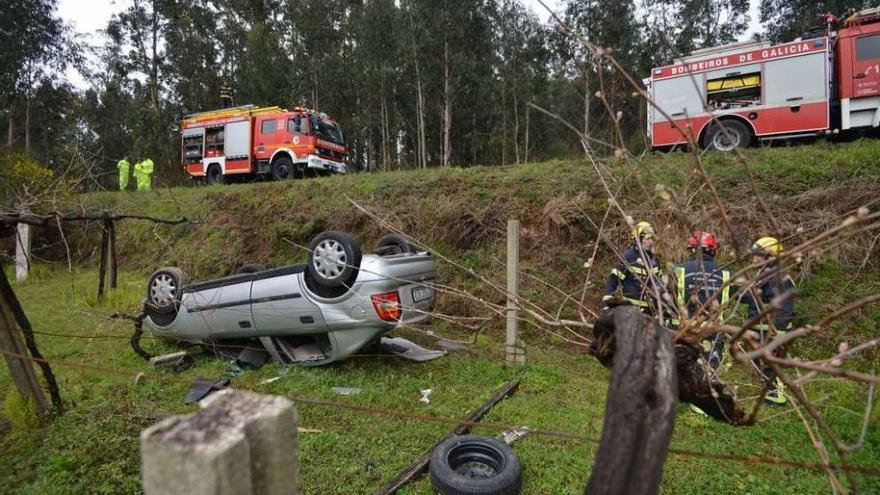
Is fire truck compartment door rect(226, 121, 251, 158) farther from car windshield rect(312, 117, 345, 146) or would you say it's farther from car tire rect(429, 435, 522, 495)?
car tire rect(429, 435, 522, 495)

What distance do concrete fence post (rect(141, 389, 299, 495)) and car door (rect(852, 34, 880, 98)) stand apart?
11284mm

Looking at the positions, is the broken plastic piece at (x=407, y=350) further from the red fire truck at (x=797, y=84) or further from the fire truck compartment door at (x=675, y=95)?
the fire truck compartment door at (x=675, y=95)

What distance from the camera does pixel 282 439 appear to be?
0.82 m

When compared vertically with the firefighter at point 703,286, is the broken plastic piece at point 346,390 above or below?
below

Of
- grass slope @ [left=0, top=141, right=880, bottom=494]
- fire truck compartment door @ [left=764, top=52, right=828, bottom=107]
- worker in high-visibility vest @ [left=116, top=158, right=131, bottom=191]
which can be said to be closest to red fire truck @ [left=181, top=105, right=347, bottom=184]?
worker in high-visibility vest @ [left=116, top=158, right=131, bottom=191]

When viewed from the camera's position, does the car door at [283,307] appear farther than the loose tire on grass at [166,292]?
No


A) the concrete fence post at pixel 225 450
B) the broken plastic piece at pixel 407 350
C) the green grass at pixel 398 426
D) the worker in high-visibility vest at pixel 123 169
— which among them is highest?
the worker in high-visibility vest at pixel 123 169

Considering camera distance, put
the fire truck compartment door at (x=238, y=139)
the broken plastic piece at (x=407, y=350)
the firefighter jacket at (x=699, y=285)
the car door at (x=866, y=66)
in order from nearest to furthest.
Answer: the firefighter jacket at (x=699, y=285), the broken plastic piece at (x=407, y=350), the car door at (x=866, y=66), the fire truck compartment door at (x=238, y=139)

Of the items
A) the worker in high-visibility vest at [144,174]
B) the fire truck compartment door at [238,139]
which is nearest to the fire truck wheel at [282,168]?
the fire truck compartment door at [238,139]

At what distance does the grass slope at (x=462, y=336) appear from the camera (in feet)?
9.46

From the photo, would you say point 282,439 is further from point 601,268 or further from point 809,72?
point 809,72

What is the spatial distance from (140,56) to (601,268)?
3072 centimetres

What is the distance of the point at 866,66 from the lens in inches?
324

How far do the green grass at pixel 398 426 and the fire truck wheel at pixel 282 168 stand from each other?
31.6 ft
